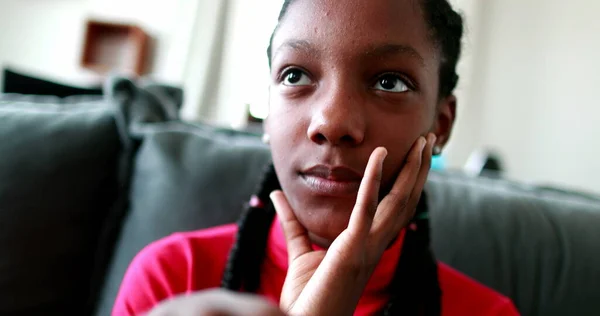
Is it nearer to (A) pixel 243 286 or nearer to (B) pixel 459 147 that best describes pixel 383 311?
(A) pixel 243 286

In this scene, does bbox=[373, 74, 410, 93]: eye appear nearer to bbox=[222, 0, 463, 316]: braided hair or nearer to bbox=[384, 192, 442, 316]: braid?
bbox=[222, 0, 463, 316]: braided hair

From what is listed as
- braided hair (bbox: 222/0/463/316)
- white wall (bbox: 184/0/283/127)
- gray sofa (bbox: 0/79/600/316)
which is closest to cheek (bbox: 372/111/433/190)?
braided hair (bbox: 222/0/463/316)

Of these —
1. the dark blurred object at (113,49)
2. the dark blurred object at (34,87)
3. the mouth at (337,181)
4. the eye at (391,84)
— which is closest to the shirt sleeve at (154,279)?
the mouth at (337,181)

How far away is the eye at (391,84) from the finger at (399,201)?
2.8 inches

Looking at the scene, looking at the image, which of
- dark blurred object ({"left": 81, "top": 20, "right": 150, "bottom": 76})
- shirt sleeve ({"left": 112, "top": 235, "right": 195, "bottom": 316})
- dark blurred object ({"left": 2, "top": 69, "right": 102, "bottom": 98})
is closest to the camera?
shirt sleeve ({"left": 112, "top": 235, "right": 195, "bottom": 316})

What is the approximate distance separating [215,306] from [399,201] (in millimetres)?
337

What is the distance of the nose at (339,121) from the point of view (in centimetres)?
48

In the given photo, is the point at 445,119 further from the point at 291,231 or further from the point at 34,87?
the point at 34,87

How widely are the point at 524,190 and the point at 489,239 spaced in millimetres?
210

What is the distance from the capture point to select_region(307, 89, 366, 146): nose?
0.48 m

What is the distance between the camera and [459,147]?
216 centimetres

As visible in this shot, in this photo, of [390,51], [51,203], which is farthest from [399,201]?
[51,203]

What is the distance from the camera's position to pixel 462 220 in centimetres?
84

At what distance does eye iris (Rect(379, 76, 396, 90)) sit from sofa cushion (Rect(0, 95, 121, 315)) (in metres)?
0.62
